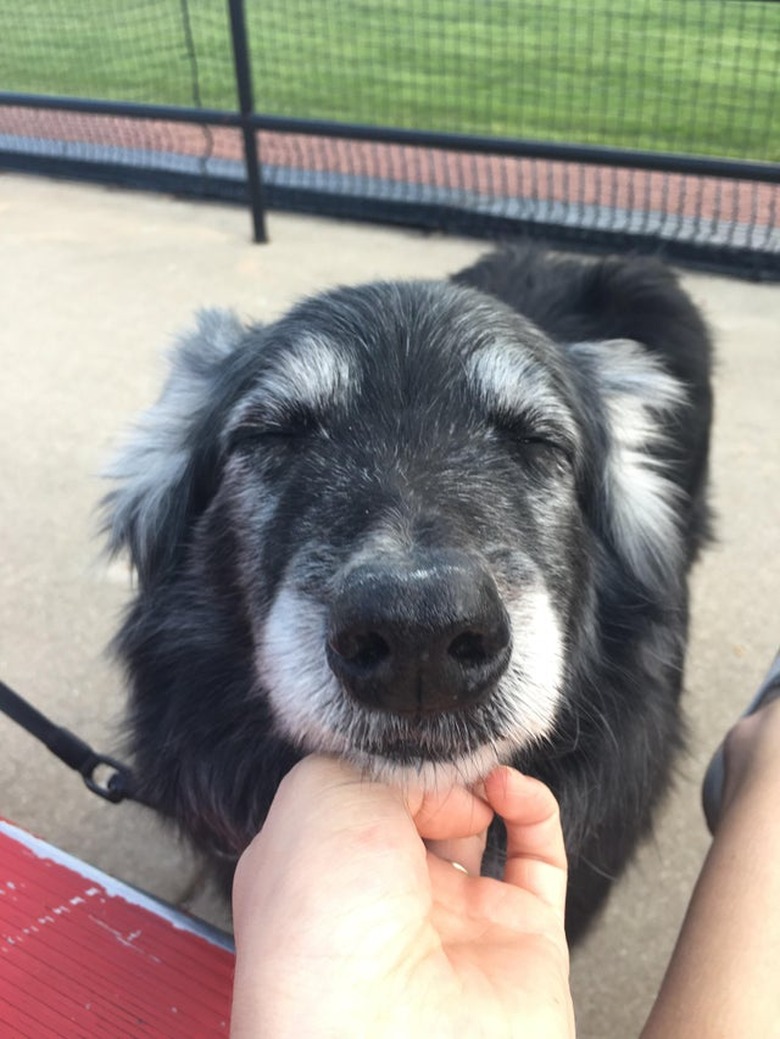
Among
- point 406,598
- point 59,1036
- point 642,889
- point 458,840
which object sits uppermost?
point 406,598

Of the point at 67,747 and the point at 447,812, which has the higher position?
the point at 447,812

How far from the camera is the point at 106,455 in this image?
13.4 ft

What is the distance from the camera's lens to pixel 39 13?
10344 mm

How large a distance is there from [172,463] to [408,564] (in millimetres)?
1342

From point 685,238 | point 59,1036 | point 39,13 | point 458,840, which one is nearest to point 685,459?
point 458,840

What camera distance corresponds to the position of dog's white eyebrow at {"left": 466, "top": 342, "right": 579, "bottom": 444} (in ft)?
6.69

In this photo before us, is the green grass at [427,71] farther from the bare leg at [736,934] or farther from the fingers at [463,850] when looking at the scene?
the fingers at [463,850]

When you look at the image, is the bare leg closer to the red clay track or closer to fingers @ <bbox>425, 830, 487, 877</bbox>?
fingers @ <bbox>425, 830, 487, 877</bbox>

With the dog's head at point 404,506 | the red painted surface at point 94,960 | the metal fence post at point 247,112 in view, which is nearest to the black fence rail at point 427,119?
the metal fence post at point 247,112

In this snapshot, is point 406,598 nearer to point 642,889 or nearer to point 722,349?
point 642,889

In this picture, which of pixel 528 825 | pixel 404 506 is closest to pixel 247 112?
pixel 404 506

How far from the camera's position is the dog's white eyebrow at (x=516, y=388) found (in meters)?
2.04

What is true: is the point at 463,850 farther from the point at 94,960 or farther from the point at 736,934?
the point at 94,960

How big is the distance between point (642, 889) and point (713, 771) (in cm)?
51
